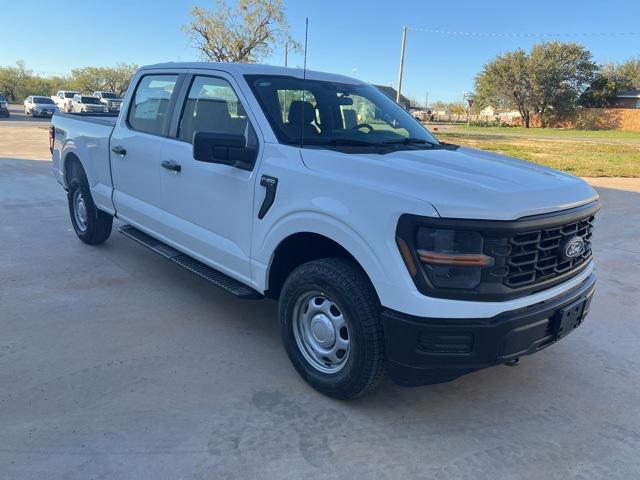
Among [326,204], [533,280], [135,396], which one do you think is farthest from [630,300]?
[135,396]

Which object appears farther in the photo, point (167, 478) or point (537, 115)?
point (537, 115)

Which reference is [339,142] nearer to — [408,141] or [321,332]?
[408,141]

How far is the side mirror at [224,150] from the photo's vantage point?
10.6 feet

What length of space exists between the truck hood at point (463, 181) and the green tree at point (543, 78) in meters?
61.8

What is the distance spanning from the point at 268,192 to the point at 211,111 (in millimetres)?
1098

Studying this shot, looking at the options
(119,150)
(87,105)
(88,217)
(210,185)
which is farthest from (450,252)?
(87,105)

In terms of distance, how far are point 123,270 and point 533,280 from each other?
12.9 ft

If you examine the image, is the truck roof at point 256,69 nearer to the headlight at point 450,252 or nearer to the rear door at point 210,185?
the rear door at point 210,185

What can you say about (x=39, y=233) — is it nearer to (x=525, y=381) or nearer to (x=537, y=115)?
(x=525, y=381)

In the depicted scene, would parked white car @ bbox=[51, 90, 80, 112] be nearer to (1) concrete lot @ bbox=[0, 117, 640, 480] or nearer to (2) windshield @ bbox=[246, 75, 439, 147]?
(1) concrete lot @ bbox=[0, 117, 640, 480]

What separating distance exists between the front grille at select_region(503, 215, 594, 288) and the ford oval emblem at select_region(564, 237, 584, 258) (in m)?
0.02

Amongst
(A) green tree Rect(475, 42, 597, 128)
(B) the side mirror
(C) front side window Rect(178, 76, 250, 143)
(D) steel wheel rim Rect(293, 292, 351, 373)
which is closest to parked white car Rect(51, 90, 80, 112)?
(C) front side window Rect(178, 76, 250, 143)

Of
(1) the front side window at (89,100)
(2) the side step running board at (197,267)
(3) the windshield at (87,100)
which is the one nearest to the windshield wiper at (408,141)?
→ (2) the side step running board at (197,267)

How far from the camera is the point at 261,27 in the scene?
41094 mm
